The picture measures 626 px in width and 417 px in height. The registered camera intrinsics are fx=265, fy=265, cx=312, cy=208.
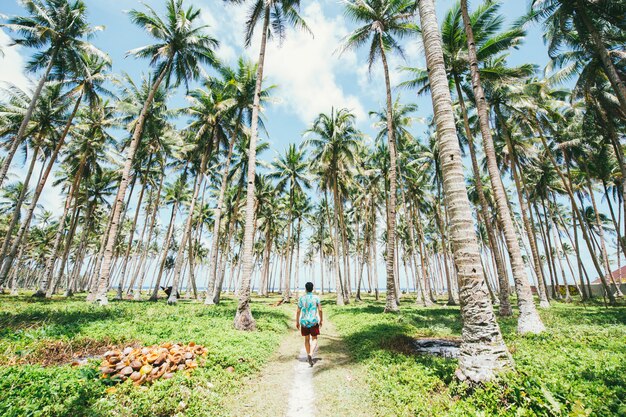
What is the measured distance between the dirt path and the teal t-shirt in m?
1.13

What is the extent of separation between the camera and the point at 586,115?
18281 mm

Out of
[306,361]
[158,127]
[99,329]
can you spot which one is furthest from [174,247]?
[306,361]

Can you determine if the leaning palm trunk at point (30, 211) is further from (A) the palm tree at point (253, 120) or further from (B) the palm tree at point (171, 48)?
(A) the palm tree at point (253, 120)

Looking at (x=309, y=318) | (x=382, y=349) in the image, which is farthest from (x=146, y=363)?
(x=382, y=349)

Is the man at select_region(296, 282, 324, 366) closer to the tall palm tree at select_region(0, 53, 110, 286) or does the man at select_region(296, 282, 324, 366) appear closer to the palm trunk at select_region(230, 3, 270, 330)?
the palm trunk at select_region(230, 3, 270, 330)

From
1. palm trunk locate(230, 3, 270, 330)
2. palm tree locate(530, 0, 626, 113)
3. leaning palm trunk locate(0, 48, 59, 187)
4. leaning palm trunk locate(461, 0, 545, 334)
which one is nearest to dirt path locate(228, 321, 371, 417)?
palm trunk locate(230, 3, 270, 330)

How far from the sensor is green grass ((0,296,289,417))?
12.4 feet

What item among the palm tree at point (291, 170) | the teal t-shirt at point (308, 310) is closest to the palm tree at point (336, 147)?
the palm tree at point (291, 170)

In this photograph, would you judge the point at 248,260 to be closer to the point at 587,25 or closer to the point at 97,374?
the point at 97,374

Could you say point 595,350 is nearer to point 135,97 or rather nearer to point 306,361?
point 306,361

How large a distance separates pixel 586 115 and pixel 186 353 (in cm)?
2676

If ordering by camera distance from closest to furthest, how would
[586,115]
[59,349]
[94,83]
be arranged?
[59,349] → [586,115] → [94,83]

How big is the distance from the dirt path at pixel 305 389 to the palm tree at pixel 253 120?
110 inches

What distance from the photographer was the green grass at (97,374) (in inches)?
149
